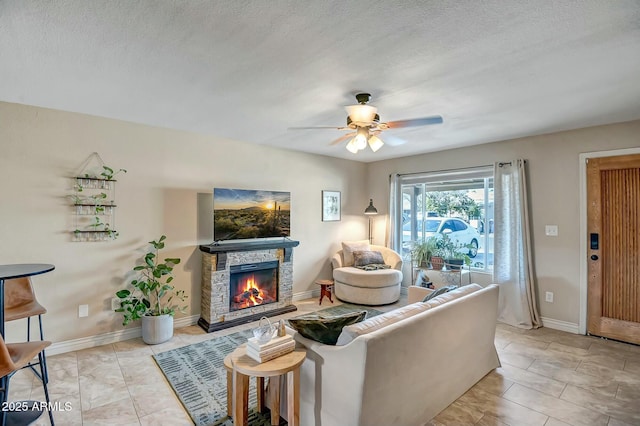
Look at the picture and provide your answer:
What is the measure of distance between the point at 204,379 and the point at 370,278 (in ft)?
9.29

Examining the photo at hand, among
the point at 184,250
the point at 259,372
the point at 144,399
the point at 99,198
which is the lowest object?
the point at 144,399

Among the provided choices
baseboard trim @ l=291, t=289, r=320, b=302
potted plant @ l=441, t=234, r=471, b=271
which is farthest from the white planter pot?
potted plant @ l=441, t=234, r=471, b=271

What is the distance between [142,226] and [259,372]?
2725 millimetres

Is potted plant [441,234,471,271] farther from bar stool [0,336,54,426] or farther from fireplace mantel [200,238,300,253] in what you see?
bar stool [0,336,54,426]

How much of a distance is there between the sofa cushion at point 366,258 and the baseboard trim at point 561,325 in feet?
7.93

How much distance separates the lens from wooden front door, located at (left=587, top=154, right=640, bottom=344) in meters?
3.51

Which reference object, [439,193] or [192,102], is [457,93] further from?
[439,193]

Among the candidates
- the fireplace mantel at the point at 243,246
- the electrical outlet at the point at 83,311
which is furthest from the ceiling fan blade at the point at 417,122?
the electrical outlet at the point at 83,311

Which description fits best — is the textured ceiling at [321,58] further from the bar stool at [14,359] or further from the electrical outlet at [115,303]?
the electrical outlet at [115,303]

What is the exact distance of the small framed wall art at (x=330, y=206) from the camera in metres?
5.57

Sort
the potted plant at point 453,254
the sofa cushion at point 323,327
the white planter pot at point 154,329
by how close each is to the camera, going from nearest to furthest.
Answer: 1. the sofa cushion at point 323,327
2. the white planter pot at point 154,329
3. the potted plant at point 453,254

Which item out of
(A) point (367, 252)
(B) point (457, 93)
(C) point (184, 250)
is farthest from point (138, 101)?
(A) point (367, 252)

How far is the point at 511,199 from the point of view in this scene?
4301 mm

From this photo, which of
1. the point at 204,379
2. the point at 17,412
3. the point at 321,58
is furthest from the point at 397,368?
the point at 17,412
